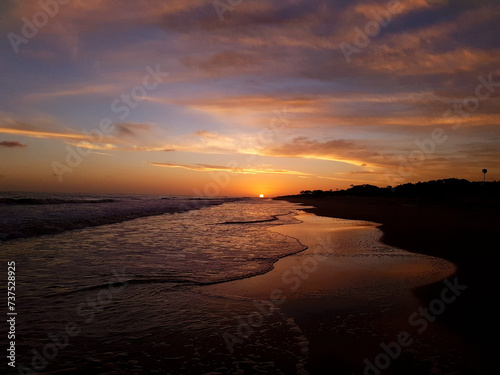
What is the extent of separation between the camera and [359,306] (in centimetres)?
659

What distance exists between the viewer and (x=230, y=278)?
29.2 ft

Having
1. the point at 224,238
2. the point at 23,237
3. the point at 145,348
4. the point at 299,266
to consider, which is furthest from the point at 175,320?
the point at 23,237

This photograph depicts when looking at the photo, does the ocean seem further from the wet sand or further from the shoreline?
the shoreline

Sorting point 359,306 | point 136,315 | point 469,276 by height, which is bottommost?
point 136,315

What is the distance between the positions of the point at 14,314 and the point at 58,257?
537 cm

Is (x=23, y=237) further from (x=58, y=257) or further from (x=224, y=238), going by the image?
(x=224, y=238)
